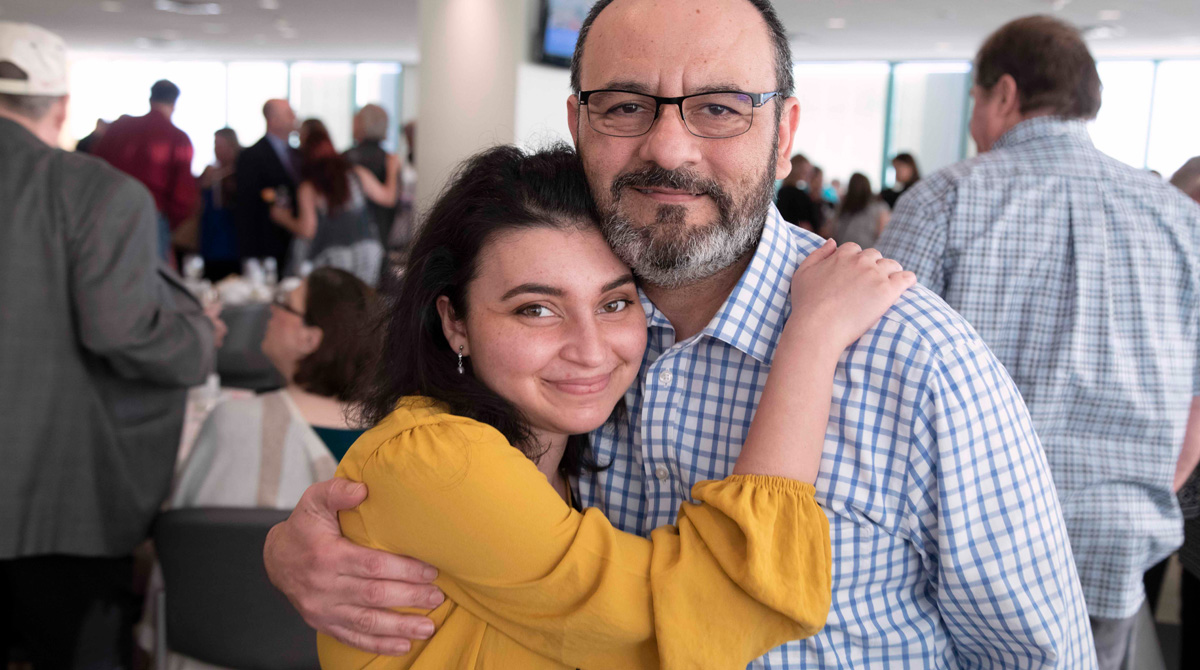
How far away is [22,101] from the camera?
210 cm

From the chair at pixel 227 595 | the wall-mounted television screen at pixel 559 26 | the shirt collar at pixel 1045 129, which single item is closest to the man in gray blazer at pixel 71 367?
the chair at pixel 227 595

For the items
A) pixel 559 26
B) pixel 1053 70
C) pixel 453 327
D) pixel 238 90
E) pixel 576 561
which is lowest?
pixel 576 561

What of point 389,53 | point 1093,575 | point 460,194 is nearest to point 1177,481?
point 1093,575

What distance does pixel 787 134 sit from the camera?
4.34ft

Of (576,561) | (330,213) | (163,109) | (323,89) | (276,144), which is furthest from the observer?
(323,89)

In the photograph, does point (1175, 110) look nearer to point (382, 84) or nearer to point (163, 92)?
point (382, 84)

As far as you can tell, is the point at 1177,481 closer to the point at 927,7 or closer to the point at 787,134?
the point at 787,134

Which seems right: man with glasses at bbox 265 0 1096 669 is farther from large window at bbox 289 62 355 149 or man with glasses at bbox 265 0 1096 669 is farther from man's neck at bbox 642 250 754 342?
large window at bbox 289 62 355 149

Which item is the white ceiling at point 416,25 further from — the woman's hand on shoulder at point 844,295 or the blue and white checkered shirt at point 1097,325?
the woman's hand on shoulder at point 844,295

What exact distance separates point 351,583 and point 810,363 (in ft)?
2.07

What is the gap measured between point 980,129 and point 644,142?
4.59 feet

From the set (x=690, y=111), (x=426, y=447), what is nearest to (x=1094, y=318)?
(x=690, y=111)

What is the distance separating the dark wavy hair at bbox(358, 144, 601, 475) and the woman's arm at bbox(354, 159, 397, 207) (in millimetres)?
4018

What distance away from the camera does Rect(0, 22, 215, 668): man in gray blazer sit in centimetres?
208
